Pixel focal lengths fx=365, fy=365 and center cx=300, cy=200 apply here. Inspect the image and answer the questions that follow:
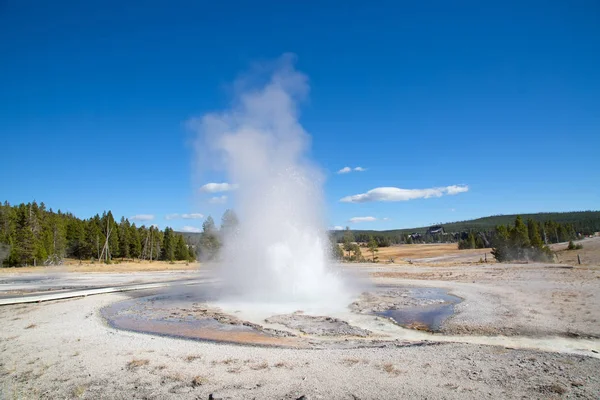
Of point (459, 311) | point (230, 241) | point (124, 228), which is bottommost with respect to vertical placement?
point (459, 311)

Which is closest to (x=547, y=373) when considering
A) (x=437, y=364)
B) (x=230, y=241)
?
(x=437, y=364)

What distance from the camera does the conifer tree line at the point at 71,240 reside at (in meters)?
55.6

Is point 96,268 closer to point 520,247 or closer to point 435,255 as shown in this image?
point 520,247

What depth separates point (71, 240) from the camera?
2862 inches

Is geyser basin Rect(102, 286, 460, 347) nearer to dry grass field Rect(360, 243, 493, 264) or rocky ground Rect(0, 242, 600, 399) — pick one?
rocky ground Rect(0, 242, 600, 399)

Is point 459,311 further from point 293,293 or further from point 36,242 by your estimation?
point 36,242

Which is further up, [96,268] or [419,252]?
[96,268]

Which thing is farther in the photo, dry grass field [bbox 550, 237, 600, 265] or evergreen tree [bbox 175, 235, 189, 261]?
evergreen tree [bbox 175, 235, 189, 261]

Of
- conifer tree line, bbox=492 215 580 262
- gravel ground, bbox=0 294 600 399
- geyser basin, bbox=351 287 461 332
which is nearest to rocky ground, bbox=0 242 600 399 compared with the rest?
gravel ground, bbox=0 294 600 399

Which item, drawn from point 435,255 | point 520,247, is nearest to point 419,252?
point 435,255

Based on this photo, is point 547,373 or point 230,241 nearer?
point 547,373

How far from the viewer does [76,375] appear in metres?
7.85

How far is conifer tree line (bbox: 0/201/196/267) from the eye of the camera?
5562 cm

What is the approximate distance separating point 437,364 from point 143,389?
6.10 m
